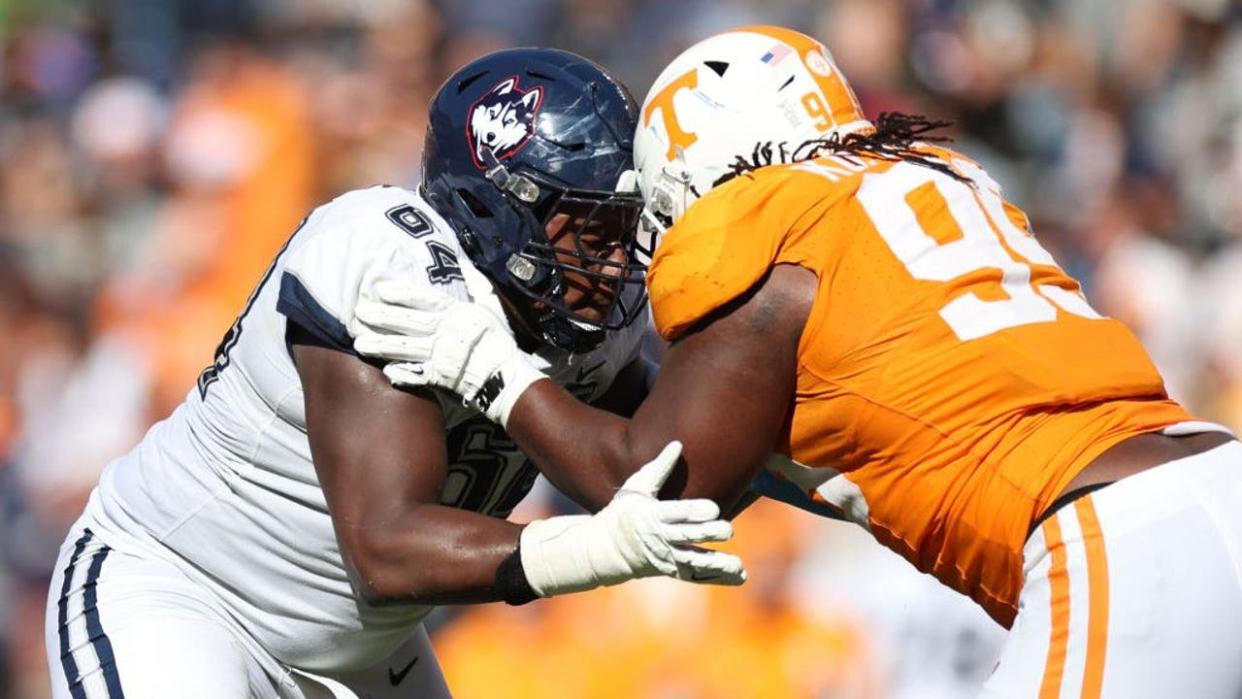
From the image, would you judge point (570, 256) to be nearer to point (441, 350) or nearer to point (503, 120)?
point (503, 120)

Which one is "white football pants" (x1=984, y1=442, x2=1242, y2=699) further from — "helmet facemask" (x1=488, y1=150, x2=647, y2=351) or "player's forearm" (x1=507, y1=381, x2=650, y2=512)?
"helmet facemask" (x1=488, y1=150, x2=647, y2=351)

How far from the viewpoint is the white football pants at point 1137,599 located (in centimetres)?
282

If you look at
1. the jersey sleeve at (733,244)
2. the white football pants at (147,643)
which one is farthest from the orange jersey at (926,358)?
the white football pants at (147,643)

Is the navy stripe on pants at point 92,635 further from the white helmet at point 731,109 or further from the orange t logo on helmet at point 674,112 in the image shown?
the orange t logo on helmet at point 674,112

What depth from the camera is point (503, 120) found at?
12.1ft

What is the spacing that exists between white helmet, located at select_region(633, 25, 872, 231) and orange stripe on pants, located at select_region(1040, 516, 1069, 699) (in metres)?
0.90

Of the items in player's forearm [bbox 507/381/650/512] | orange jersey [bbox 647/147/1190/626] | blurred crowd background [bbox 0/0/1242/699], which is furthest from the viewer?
Answer: blurred crowd background [bbox 0/0/1242/699]

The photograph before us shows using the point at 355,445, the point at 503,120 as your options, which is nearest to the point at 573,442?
the point at 355,445

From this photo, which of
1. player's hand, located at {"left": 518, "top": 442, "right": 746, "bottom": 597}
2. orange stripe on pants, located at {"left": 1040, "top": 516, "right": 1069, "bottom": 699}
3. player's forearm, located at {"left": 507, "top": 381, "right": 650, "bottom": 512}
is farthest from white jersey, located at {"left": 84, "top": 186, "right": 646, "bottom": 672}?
orange stripe on pants, located at {"left": 1040, "top": 516, "right": 1069, "bottom": 699}

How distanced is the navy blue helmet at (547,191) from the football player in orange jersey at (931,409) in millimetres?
380

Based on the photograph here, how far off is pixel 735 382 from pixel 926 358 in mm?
329

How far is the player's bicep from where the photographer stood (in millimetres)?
3037

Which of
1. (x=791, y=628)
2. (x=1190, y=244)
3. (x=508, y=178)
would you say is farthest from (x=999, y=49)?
(x=508, y=178)

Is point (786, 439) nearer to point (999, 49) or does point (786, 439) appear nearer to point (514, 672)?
point (514, 672)
